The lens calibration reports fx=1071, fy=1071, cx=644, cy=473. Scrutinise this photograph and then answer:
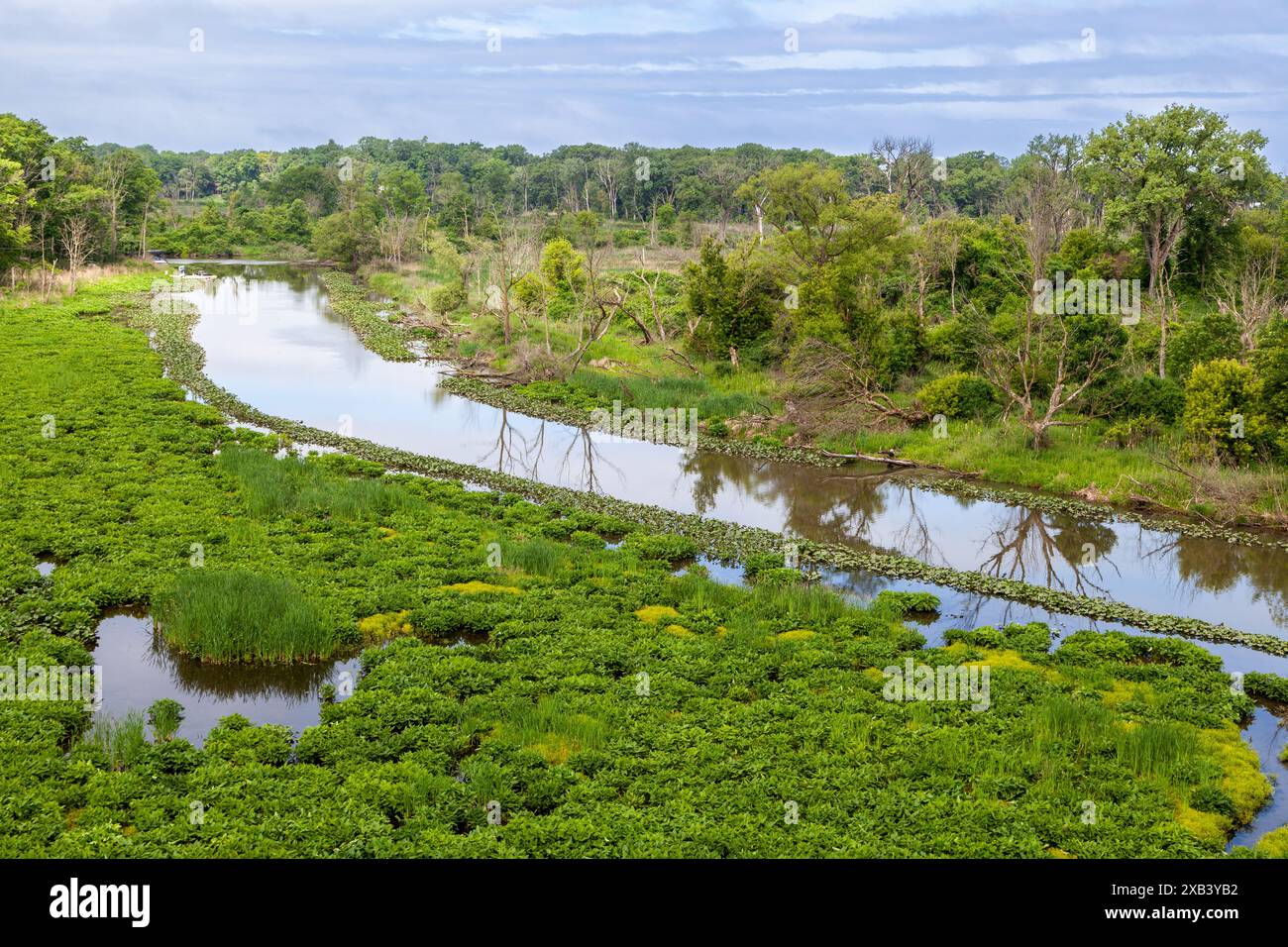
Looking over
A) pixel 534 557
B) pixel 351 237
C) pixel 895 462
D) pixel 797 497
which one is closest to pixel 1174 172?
pixel 895 462

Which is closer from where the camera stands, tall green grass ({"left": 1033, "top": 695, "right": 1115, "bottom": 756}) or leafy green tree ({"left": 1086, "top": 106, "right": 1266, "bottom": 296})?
tall green grass ({"left": 1033, "top": 695, "right": 1115, "bottom": 756})

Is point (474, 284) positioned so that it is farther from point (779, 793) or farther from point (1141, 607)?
point (779, 793)

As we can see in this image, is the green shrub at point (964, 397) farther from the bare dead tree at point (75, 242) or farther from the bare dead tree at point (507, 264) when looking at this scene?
the bare dead tree at point (75, 242)

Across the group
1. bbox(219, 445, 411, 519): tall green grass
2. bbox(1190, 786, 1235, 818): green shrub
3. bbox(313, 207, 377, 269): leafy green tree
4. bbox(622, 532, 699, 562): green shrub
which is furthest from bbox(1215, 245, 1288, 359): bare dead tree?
bbox(313, 207, 377, 269): leafy green tree

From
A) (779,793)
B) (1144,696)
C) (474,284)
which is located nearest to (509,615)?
(779,793)

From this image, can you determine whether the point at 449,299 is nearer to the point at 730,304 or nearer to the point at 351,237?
the point at 730,304

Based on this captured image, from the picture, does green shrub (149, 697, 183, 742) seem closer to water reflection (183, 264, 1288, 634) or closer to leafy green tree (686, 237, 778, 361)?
water reflection (183, 264, 1288, 634)
